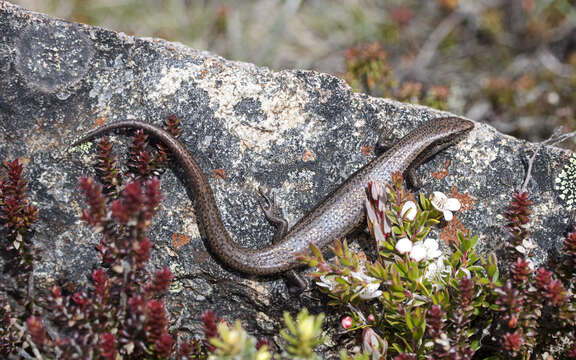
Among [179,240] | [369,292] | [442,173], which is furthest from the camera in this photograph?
[442,173]

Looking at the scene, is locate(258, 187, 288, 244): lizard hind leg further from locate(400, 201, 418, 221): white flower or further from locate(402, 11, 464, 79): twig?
locate(402, 11, 464, 79): twig

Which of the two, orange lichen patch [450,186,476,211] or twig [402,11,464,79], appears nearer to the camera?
orange lichen patch [450,186,476,211]

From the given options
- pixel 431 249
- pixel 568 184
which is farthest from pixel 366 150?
pixel 568 184

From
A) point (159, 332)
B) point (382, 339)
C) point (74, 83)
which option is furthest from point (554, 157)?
point (74, 83)

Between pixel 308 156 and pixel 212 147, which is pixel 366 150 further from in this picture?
pixel 212 147

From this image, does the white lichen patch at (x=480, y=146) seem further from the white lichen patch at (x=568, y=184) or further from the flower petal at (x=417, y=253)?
the flower petal at (x=417, y=253)

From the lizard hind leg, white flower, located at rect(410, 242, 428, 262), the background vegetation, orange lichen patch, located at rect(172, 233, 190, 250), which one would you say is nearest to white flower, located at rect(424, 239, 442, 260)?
white flower, located at rect(410, 242, 428, 262)
